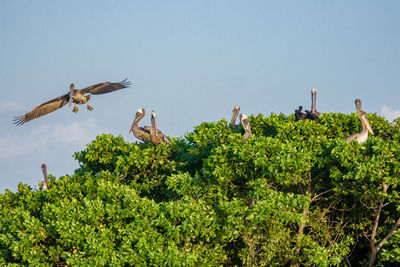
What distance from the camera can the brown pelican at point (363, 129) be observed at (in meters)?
16.7

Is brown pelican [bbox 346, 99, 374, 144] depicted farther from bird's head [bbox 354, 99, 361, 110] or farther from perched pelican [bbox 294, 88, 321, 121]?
perched pelican [bbox 294, 88, 321, 121]

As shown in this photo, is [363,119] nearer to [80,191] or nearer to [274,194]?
[274,194]

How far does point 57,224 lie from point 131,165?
424 cm

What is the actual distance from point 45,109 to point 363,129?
12857mm


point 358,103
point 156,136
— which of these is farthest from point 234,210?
point 156,136

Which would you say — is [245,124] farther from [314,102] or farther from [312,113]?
[314,102]

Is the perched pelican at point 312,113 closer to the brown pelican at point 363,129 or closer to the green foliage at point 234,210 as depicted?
the brown pelican at point 363,129

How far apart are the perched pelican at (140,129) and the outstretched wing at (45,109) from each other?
3.11m

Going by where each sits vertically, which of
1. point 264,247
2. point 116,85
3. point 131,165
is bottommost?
point 264,247

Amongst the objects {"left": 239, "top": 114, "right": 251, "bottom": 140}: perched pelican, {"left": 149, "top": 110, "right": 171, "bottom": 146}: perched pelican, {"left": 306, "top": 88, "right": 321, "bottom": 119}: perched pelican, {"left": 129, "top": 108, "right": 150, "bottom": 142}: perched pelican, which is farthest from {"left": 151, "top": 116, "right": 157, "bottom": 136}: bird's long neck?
{"left": 306, "top": 88, "right": 321, "bottom": 119}: perched pelican

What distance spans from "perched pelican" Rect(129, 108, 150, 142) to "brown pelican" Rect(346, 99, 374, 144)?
7485mm

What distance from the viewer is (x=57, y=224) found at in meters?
14.8

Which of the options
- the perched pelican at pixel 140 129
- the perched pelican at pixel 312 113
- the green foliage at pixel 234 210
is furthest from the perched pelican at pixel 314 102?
the perched pelican at pixel 140 129

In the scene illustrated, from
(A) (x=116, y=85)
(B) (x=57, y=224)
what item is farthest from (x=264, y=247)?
(A) (x=116, y=85)
